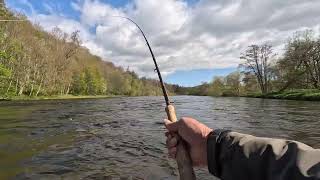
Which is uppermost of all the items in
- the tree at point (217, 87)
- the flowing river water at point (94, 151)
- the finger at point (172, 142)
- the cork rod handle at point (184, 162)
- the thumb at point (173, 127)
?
the tree at point (217, 87)

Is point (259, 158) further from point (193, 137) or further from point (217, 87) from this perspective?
point (217, 87)

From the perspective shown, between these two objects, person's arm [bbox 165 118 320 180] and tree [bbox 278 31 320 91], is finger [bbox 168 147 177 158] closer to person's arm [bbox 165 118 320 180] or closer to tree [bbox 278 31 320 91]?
person's arm [bbox 165 118 320 180]

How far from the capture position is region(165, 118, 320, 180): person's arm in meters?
1.40

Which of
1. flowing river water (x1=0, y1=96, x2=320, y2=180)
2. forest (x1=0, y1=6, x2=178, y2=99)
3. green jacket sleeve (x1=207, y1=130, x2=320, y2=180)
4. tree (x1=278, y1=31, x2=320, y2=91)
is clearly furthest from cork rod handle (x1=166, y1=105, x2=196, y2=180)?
tree (x1=278, y1=31, x2=320, y2=91)

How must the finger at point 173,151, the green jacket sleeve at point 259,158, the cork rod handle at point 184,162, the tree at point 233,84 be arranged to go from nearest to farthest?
the green jacket sleeve at point 259,158 → the cork rod handle at point 184,162 → the finger at point 173,151 → the tree at point 233,84

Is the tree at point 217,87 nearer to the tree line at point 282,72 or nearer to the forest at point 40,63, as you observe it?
the tree line at point 282,72

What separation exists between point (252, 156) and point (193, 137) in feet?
1.97

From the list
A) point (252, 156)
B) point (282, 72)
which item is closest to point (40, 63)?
point (282, 72)

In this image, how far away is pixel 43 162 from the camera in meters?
9.32

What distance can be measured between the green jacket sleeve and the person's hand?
0.48 ft

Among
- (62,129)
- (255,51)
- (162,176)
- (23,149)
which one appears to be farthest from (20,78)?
(162,176)

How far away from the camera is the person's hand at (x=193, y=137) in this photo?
2080 millimetres

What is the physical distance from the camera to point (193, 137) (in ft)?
7.10

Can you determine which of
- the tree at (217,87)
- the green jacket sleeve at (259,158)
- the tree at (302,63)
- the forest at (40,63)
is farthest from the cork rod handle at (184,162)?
the tree at (217,87)
